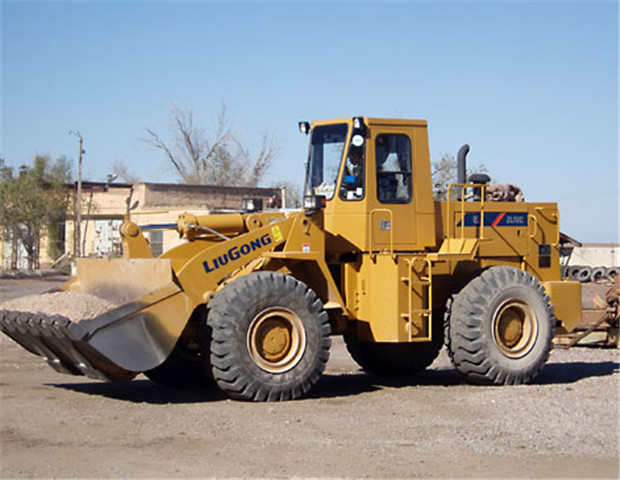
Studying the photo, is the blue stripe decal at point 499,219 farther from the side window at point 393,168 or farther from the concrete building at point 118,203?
the concrete building at point 118,203

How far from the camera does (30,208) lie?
43.5 m

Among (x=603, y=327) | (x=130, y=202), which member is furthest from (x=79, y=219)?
(x=603, y=327)

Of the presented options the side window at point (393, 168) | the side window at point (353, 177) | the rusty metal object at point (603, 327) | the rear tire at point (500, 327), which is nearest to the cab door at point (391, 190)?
the side window at point (393, 168)

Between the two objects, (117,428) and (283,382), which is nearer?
(117,428)

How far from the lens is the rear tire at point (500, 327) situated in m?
11.9

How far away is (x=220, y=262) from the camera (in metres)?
11.2

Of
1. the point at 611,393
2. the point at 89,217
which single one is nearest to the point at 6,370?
the point at 611,393

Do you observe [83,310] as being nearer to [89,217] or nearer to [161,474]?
[161,474]

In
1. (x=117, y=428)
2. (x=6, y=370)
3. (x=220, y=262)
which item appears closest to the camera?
(x=117, y=428)

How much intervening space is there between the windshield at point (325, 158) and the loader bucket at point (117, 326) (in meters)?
2.60

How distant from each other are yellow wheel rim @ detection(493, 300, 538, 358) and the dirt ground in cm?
56

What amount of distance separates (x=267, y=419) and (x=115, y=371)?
1825mm

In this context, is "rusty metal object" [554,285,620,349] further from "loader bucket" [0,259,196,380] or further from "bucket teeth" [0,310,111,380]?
"bucket teeth" [0,310,111,380]

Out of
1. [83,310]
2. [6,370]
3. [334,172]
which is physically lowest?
[6,370]
